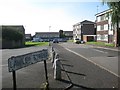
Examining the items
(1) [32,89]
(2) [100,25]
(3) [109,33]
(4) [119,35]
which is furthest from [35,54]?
(2) [100,25]

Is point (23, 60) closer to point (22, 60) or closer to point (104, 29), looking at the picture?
point (22, 60)

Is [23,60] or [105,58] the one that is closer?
[23,60]

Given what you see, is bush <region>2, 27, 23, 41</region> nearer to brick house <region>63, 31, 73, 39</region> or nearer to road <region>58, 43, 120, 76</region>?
road <region>58, 43, 120, 76</region>

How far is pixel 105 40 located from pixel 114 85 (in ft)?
231

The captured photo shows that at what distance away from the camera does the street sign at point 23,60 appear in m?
8.22

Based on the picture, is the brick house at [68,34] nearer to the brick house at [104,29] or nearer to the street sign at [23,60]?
the brick house at [104,29]

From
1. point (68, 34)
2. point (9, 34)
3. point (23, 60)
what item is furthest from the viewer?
point (68, 34)

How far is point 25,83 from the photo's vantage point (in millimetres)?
11594

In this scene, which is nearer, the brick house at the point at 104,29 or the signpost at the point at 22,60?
the signpost at the point at 22,60

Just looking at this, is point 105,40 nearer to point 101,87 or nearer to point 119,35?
point 119,35

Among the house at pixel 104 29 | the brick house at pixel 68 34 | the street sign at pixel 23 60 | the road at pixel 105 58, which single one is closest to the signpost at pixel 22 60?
the street sign at pixel 23 60

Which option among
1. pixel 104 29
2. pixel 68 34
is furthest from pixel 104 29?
pixel 68 34

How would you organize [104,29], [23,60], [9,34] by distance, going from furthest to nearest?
[104,29]
[9,34]
[23,60]

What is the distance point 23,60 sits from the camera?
9.24 m
